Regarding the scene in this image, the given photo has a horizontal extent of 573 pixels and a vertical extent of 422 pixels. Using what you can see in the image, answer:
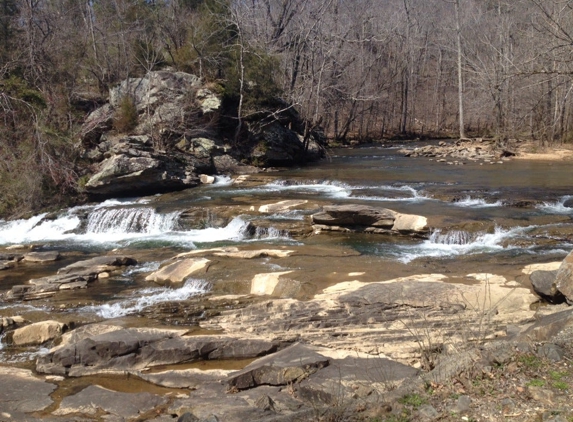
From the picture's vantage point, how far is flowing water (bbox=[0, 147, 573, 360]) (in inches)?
343

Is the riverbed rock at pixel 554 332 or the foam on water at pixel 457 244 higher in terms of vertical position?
the riverbed rock at pixel 554 332

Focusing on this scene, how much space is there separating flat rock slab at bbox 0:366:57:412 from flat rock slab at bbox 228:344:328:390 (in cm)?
190

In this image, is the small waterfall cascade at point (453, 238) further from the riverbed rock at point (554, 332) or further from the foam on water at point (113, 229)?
the riverbed rock at point (554, 332)

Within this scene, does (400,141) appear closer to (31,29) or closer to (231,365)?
(31,29)

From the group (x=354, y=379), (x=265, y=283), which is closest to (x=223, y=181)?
(x=265, y=283)

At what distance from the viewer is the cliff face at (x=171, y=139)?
1697 cm

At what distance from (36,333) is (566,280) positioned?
670 cm

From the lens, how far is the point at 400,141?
35344 millimetres

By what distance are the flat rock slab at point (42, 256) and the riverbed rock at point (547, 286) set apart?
9.08 metres

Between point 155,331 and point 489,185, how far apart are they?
11.8 meters

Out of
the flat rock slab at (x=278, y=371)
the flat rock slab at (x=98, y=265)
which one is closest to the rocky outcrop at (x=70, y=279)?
the flat rock slab at (x=98, y=265)

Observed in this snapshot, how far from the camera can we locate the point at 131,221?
13.9 meters

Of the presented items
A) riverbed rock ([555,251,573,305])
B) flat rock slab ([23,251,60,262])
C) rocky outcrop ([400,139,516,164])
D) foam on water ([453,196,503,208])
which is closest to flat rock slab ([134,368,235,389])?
riverbed rock ([555,251,573,305])

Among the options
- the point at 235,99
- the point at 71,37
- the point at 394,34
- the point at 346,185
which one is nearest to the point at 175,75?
the point at 235,99
